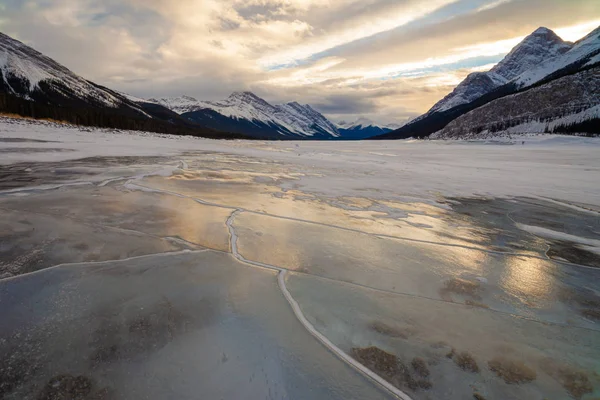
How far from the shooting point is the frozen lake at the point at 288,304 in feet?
5.94

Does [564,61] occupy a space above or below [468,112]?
above

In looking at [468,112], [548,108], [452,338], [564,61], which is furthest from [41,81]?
[564,61]

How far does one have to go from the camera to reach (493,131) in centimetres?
9488

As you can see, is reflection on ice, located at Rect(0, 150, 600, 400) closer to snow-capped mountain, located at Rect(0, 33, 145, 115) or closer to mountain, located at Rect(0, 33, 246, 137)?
mountain, located at Rect(0, 33, 246, 137)

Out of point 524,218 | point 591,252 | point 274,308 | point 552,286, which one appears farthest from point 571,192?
point 274,308

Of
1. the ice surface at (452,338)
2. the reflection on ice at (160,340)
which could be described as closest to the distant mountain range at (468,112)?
the reflection on ice at (160,340)

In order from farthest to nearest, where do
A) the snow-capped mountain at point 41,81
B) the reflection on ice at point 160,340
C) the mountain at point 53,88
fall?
the snow-capped mountain at point 41,81, the mountain at point 53,88, the reflection on ice at point 160,340

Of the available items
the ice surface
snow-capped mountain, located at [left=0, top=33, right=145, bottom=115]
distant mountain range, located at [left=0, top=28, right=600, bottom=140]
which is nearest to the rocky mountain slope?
distant mountain range, located at [left=0, top=28, right=600, bottom=140]

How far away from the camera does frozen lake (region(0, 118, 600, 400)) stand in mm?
1810

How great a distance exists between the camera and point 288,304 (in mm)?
2600

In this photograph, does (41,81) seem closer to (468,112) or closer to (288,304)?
(288,304)

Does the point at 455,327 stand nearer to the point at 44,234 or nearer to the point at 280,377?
the point at 280,377

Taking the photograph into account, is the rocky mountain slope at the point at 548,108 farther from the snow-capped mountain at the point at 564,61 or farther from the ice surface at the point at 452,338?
the ice surface at the point at 452,338

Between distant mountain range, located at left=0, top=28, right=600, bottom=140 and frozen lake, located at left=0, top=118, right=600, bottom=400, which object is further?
distant mountain range, located at left=0, top=28, right=600, bottom=140
